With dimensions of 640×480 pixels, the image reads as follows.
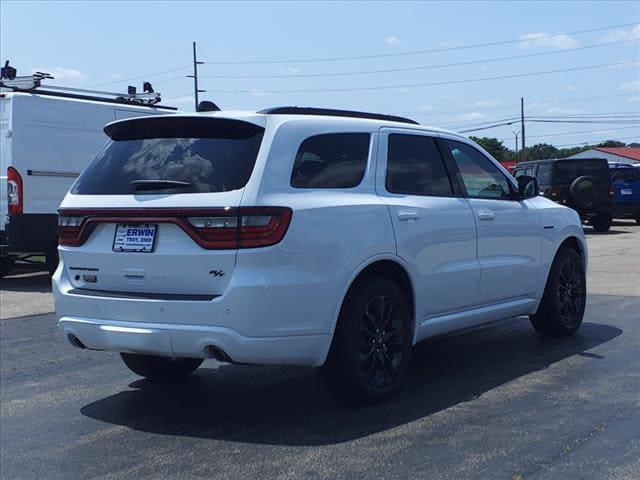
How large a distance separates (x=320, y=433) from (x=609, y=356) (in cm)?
293

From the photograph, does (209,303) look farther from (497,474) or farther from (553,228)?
A: (553,228)

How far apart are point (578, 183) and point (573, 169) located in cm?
49

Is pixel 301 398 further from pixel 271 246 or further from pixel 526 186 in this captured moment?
pixel 526 186

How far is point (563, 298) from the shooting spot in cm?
741

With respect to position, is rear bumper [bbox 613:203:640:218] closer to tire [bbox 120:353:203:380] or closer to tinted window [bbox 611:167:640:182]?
tinted window [bbox 611:167:640:182]

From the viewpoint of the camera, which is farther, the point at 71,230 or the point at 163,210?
the point at 71,230

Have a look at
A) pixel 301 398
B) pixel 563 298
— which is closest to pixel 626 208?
pixel 563 298

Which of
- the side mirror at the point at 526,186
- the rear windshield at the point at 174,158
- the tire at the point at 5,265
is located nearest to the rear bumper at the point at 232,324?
the rear windshield at the point at 174,158

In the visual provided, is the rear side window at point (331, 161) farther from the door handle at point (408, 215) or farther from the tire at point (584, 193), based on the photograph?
the tire at point (584, 193)

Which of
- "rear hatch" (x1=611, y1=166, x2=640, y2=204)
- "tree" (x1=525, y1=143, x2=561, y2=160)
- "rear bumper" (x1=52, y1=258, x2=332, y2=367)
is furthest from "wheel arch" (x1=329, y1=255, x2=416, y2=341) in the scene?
"tree" (x1=525, y1=143, x2=561, y2=160)

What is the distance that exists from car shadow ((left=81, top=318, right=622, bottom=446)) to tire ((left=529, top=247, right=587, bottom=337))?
181 millimetres

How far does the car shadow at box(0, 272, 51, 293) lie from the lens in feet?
40.2

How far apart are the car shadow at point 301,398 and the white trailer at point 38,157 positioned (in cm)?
609

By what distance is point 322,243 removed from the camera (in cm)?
480
